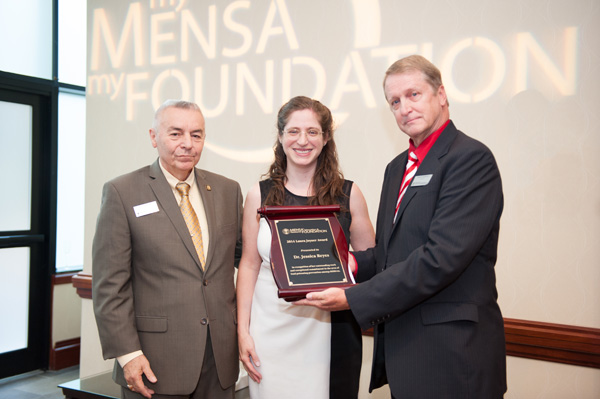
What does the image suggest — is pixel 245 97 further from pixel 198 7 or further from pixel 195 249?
pixel 195 249

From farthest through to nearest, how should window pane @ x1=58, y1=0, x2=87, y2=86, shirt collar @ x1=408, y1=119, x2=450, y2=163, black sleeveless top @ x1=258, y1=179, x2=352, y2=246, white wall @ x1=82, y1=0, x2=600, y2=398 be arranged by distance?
1. window pane @ x1=58, y1=0, x2=87, y2=86
2. white wall @ x1=82, y1=0, x2=600, y2=398
3. black sleeveless top @ x1=258, y1=179, x2=352, y2=246
4. shirt collar @ x1=408, y1=119, x2=450, y2=163

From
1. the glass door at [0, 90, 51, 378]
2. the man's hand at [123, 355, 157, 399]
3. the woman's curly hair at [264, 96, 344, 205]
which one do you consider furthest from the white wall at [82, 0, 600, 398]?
the man's hand at [123, 355, 157, 399]

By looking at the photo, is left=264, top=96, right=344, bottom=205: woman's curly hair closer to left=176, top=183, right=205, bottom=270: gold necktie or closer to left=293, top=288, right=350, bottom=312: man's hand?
left=176, top=183, right=205, bottom=270: gold necktie

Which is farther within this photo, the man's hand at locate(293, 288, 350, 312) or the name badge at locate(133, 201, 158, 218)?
the name badge at locate(133, 201, 158, 218)

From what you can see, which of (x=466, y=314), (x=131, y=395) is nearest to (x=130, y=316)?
(x=131, y=395)

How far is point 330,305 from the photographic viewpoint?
1.73 metres

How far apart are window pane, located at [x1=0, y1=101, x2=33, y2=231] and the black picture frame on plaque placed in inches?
146

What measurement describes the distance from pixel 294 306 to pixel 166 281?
537mm

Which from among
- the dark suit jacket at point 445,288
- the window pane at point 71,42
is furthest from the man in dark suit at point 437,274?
the window pane at point 71,42

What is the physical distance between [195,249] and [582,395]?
2.13m

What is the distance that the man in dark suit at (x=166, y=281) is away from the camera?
1862 millimetres

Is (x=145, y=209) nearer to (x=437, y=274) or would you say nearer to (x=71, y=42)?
(x=437, y=274)

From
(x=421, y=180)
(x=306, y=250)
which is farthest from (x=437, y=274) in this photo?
(x=306, y=250)

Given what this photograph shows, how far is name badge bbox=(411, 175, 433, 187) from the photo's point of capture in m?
1.63
